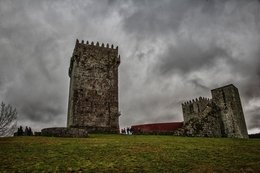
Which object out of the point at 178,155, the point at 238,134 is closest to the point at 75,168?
the point at 178,155

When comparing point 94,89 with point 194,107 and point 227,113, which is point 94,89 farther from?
point 194,107

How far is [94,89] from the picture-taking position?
94.2 ft

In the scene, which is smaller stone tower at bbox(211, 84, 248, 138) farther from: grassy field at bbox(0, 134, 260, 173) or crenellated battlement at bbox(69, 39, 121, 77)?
grassy field at bbox(0, 134, 260, 173)

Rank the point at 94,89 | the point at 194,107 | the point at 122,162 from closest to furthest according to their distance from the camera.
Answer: the point at 122,162
the point at 94,89
the point at 194,107

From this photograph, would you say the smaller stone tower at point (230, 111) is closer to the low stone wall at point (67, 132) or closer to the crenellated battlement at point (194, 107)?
the crenellated battlement at point (194, 107)

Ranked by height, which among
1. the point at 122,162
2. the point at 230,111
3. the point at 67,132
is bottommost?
the point at 122,162

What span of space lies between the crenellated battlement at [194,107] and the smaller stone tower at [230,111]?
11564 millimetres

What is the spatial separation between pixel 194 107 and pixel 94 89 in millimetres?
24454

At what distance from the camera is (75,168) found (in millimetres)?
6516

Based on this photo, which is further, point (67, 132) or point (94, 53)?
point (94, 53)

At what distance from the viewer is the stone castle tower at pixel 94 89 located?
2688 cm

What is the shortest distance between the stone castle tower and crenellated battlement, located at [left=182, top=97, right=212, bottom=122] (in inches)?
819

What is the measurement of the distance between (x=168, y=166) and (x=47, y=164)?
4.48 metres

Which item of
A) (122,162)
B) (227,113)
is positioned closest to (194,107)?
(227,113)
